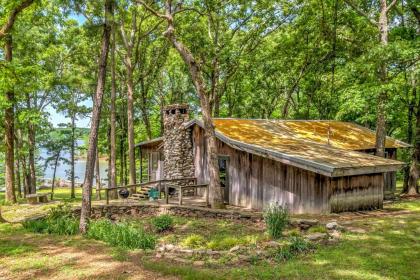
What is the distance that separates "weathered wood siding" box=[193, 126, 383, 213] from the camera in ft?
43.2

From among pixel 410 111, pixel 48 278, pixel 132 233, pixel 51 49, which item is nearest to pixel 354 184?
pixel 132 233

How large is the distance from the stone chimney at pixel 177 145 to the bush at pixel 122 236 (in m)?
8.29

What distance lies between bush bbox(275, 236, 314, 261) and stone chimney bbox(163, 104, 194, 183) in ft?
37.1

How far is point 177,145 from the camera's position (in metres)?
19.9

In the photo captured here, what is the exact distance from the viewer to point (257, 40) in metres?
25.8

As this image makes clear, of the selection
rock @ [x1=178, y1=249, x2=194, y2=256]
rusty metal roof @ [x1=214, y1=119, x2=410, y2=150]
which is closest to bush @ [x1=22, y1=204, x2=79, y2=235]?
rock @ [x1=178, y1=249, x2=194, y2=256]

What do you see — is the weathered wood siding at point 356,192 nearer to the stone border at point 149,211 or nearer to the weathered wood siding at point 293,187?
the weathered wood siding at point 293,187

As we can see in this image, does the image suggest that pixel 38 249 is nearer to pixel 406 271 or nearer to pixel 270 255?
pixel 270 255

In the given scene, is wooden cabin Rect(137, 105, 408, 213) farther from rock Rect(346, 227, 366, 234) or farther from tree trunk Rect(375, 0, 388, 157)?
rock Rect(346, 227, 366, 234)

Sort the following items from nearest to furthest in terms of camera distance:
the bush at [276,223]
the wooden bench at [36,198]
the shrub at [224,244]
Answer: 1. the shrub at [224,244]
2. the bush at [276,223]
3. the wooden bench at [36,198]

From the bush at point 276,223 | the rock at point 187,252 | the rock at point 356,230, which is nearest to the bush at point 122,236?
the rock at point 187,252

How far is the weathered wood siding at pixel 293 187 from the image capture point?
13.2 m

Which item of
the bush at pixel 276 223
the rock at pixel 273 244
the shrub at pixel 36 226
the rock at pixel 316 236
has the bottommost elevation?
the shrub at pixel 36 226

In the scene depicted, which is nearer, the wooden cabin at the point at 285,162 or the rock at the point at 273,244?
the rock at the point at 273,244
